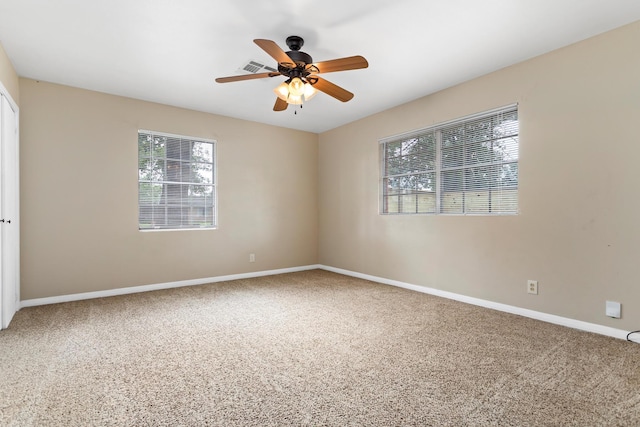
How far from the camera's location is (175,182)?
4445 millimetres

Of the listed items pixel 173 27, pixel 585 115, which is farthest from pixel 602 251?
pixel 173 27

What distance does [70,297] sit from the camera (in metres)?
3.67

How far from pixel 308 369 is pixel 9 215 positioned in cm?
312

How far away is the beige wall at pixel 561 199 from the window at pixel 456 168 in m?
0.12

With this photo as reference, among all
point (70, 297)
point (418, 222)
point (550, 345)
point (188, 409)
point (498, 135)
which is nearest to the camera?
point (188, 409)

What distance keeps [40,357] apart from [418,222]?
386 centimetres

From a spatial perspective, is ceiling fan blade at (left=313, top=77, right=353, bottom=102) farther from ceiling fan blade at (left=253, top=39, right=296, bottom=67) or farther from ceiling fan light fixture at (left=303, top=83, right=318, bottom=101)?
ceiling fan blade at (left=253, top=39, right=296, bottom=67)

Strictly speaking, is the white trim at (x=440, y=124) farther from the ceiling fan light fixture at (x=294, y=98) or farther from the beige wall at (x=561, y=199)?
the ceiling fan light fixture at (x=294, y=98)

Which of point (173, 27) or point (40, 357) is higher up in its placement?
point (173, 27)

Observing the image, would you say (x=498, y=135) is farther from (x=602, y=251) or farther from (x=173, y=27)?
(x=173, y=27)

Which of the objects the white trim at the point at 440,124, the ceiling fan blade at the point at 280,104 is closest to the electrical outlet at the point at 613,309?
the white trim at the point at 440,124

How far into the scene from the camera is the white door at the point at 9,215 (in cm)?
277

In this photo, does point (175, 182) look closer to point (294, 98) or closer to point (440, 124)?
point (294, 98)

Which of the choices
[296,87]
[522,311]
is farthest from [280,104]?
[522,311]
